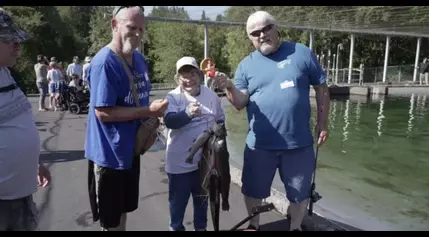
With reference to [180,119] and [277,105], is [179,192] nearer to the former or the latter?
[180,119]

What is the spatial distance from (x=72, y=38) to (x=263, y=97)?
51.7m

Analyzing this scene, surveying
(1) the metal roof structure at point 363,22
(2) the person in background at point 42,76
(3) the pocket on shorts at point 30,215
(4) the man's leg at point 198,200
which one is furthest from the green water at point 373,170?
(1) the metal roof structure at point 363,22

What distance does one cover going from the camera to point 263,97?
10.7ft

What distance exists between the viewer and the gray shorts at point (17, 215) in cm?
252

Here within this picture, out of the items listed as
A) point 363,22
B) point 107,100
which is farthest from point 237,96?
point 363,22

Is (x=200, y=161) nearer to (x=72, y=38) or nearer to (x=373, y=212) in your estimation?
(x=373, y=212)

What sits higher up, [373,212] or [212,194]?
[212,194]

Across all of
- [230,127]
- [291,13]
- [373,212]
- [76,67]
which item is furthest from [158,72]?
[373,212]

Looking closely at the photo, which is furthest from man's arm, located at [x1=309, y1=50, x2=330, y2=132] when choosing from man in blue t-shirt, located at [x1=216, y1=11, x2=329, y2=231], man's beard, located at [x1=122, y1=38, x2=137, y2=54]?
man's beard, located at [x1=122, y1=38, x2=137, y2=54]

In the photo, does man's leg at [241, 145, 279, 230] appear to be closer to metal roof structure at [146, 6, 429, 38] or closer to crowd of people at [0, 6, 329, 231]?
crowd of people at [0, 6, 329, 231]

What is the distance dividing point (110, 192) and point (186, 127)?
0.75 m

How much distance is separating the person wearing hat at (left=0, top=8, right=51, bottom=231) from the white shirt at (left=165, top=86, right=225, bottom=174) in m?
0.97

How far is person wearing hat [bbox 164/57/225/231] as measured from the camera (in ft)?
9.75

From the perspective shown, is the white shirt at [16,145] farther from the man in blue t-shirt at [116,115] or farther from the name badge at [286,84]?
the name badge at [286,84]
